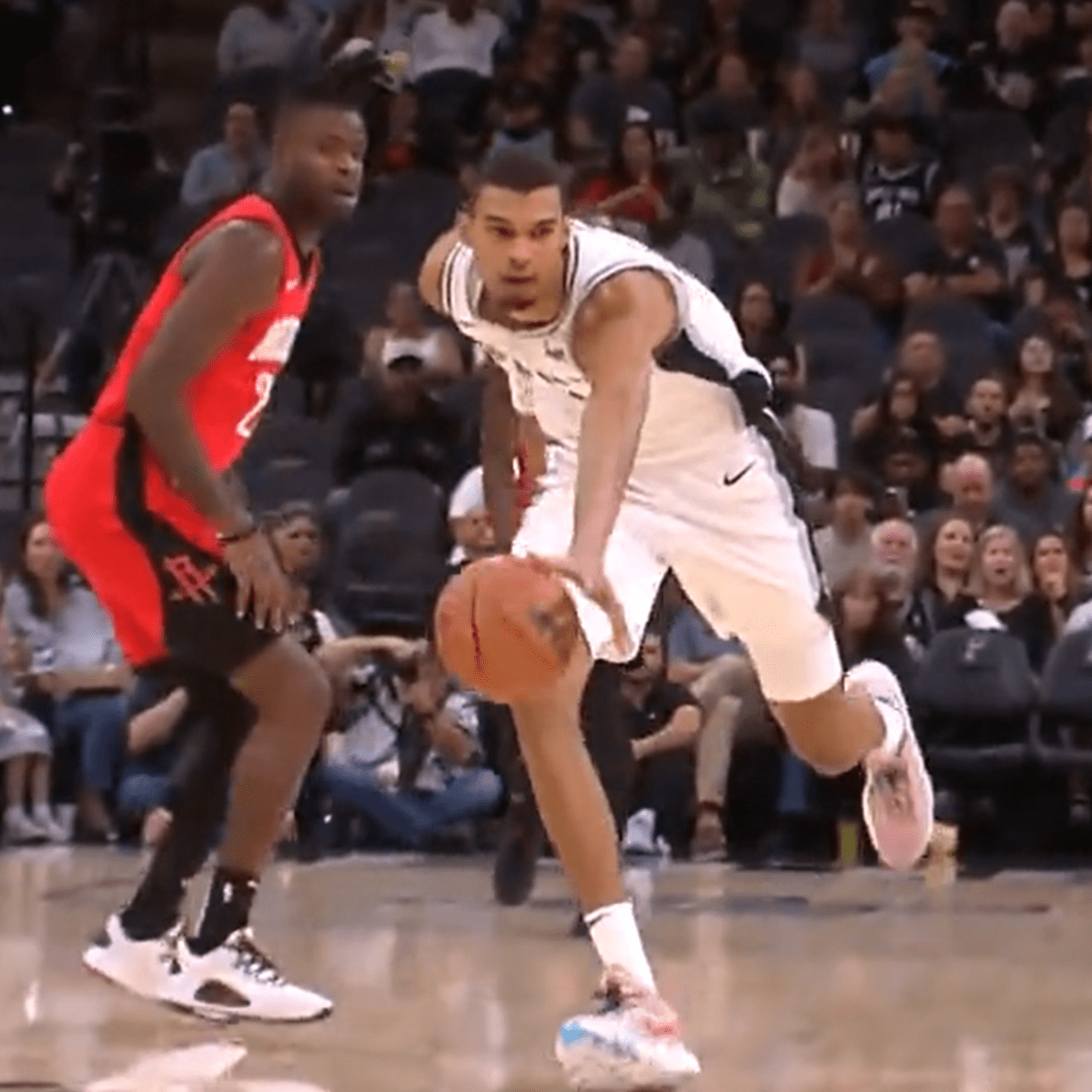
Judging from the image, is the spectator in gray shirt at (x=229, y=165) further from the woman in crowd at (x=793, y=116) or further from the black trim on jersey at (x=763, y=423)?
the black trim on jersey at (x=763, y=423)

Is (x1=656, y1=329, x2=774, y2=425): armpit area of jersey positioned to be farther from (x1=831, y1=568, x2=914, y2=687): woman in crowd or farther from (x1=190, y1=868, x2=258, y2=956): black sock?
(x1=831, y1=568, x2=914, y2=687): woman in crowd

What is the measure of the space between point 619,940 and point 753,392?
107 cm

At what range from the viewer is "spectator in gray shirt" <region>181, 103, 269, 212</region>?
40.2 ft

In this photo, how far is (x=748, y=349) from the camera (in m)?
10.7

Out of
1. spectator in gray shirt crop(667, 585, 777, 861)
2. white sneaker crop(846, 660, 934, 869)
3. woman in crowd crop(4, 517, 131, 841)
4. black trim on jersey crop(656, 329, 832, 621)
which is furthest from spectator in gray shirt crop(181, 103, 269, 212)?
black trim on jersey crop(656, 329, 832, 621)

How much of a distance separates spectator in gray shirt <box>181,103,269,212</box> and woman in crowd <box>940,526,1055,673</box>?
164 inches

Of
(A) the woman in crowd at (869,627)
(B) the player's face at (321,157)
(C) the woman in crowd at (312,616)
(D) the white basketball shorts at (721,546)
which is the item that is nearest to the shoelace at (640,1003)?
(D) the white basketball shorts at (721,546)

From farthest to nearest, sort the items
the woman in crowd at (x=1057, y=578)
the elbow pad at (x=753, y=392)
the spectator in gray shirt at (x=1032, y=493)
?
1. the spectator in gray shirt at (x=1032, y=493)
2. the woman in crowd at (x=1057, y=578)
3. the elbow pad at (x=753, y=392)

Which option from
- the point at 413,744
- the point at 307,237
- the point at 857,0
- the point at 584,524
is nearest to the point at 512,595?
the point at 584,524

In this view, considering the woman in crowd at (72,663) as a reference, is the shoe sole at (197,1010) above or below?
above

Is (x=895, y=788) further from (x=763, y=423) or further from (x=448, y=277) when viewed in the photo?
(x=448, y=277)

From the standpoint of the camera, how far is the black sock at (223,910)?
5258mm

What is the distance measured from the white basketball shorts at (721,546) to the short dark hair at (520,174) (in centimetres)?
65

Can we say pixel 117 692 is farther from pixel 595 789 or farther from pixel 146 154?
pixel 595 789
